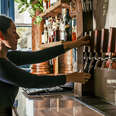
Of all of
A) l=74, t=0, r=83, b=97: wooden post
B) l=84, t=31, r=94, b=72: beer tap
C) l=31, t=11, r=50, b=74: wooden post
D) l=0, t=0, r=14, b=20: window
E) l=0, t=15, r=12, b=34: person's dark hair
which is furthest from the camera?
l=0, t=0, r=14, b=20: window

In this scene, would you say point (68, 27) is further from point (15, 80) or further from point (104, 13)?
point (15, 80)

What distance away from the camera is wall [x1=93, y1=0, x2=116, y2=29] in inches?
61.5

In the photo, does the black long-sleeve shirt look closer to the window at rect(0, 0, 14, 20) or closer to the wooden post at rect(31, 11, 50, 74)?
the wooden post at rect(31, 11, 50, 74)

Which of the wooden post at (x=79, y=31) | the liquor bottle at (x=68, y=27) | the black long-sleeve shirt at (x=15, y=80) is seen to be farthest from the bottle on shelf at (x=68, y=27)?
the black long-sleeve shirt at (x=15, y=80)

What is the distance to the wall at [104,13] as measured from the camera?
156 centimetres

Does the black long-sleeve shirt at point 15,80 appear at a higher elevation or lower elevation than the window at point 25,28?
lower

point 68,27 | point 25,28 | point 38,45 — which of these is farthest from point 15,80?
point 25,28

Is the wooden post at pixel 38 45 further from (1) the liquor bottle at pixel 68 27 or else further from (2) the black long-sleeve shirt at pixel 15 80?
(2) the black long-sleeve shirt at pixel 15 80

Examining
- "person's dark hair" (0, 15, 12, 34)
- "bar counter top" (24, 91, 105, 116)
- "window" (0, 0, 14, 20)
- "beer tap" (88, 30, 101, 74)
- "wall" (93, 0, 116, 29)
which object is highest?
"window" (0, 0, 14, 20)

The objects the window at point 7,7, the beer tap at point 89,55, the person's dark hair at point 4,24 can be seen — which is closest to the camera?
the person's dark hair at point 4,24

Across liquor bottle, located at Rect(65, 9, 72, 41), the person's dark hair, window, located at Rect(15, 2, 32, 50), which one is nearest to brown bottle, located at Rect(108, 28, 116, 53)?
the person's dark hair

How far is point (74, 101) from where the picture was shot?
58.5 inches

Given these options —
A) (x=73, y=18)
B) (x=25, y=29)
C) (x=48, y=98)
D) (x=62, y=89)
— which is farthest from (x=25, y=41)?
(x=48, y=98)

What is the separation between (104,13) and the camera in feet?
5.43
